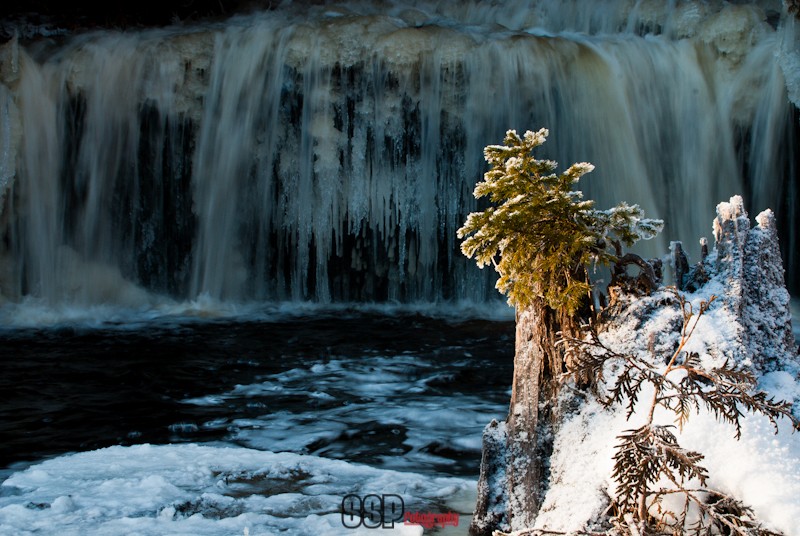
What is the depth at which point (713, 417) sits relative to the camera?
2.62m

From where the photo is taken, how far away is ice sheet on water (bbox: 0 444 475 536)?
3762mm

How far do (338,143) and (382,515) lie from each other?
27.4ft

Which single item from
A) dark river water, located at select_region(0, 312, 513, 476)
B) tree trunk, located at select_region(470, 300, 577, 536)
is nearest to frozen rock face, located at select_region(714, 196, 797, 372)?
tree trunk, located at select_region(470, 300, 577, 536)

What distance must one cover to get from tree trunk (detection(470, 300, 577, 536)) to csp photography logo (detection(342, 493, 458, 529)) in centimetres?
39

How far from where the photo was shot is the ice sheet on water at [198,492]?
148 inches

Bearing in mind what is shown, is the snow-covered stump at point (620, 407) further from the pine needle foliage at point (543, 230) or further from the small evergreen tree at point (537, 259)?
the pine needle foliage at point (543, 230)

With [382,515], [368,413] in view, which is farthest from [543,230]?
[368,413]

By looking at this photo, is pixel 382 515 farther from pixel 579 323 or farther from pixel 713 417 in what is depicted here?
pixel 713 417

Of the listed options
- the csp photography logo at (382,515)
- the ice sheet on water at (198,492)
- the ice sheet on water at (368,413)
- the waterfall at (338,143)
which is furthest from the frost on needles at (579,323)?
the waterfall at (338,143)

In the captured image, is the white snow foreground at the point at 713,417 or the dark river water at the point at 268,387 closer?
the white snow foreground at the point at 713,417

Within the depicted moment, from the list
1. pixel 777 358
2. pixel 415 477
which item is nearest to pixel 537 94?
pixel 415 477

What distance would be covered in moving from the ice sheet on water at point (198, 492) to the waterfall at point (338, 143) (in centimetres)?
720

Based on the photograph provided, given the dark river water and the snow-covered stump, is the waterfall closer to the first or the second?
the dark river water

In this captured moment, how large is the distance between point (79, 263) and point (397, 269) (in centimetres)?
420
